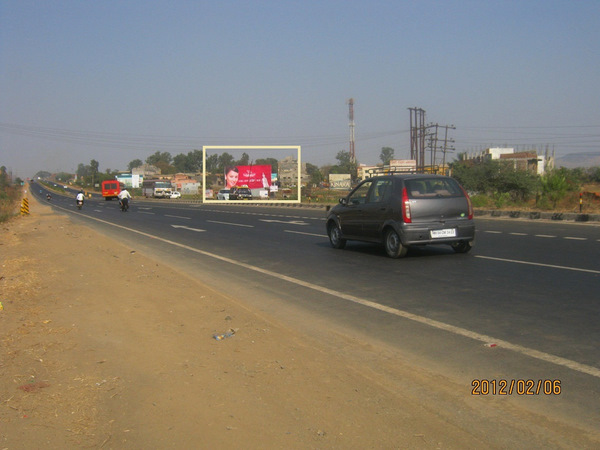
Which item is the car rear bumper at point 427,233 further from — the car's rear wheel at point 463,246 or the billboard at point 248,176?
the billboard at point 248,176

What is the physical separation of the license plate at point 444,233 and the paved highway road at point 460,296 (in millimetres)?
484

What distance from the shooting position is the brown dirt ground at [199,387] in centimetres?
337

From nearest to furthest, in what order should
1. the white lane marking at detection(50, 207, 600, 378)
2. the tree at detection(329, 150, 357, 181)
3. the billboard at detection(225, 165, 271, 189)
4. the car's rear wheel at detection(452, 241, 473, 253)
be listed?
the white lane marking at detection(50, 207, 600, 378) < the car's rear wheel at detection(452, 241, 473, 253) < the billboard at detection(225, 165, 271, 189) < the tree at detection(329, 150, 357, 181)

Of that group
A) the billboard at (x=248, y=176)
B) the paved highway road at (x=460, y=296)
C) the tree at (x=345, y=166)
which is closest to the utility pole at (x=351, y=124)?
the tree at (x=345, y=166)

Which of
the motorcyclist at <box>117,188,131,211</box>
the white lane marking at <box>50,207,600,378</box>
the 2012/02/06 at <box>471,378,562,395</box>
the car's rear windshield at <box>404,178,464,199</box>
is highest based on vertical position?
the car's rear windshield at <box>404,178,464,199</box>

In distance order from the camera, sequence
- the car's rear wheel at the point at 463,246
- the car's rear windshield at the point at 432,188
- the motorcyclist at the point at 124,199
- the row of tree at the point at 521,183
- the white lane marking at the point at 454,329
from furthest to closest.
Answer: the motorcyclist at the point at 124,199
the row of tree at the point at 521,183
the car's rear wheel at the point at 463,246
the car's rear windshield at the point at 432,188
the white lane marking at the point at 454,329

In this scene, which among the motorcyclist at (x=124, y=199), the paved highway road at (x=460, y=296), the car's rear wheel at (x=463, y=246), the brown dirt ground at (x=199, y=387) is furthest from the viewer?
the motorcyclist at (x=124, y=199)

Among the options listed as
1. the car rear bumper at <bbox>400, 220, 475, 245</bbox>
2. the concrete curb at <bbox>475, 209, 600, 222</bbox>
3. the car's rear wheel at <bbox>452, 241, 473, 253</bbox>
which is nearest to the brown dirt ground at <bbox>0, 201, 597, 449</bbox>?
the car rear bumper at <bbox>400, 220, 475, 245</bbox>

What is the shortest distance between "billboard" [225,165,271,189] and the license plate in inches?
1787

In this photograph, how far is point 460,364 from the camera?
486 cm

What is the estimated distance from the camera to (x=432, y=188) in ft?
36.6

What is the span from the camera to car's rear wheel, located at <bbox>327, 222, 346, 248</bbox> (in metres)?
13.6

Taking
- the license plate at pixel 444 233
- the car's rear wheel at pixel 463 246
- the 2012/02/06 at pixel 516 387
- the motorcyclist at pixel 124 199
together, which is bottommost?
the 2012/02/06 at pixel 516 387

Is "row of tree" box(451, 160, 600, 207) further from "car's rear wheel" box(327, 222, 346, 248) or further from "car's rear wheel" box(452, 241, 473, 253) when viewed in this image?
"car's rear wheel" box(452, 241, 473, 253)
